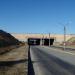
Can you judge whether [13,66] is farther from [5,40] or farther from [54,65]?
[5,40]

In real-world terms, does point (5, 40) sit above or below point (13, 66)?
above

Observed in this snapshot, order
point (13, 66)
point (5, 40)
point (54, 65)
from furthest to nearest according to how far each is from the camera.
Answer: point (5, 40)
point (54, 65)
point (13, 66)

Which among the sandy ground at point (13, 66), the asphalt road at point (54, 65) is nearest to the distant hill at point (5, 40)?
the asphalt road at point (54, 65)

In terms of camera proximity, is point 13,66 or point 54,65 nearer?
point 13,66

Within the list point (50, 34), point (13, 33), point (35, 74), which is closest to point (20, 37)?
point (13, 33)

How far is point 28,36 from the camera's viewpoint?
558ft

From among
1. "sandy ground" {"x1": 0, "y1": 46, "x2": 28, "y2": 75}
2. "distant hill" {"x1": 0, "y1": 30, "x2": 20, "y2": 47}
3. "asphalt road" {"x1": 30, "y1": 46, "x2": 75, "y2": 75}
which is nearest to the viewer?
"sandy ground" {"x1": 0, "y1": 46, "x2": 28, "y2": 75}

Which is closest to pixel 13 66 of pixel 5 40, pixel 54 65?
pixel 54 65

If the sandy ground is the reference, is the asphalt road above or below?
→ below

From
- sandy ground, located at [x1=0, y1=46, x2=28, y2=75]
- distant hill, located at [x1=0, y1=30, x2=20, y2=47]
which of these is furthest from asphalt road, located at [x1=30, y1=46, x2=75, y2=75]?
distant hill, located at [x1=0, y1=30, x2=20, y2=47]

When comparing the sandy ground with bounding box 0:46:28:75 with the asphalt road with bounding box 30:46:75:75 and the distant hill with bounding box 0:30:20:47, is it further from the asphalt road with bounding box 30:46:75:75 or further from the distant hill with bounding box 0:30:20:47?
the distant hill with bounding box 0:30:20:47

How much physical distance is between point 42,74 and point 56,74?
980 mm

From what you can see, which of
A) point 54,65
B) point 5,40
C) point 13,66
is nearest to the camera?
point 13,66

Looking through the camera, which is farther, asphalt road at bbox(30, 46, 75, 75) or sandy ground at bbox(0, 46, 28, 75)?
asphalt road at bbox(30, 46, 75, 75)
